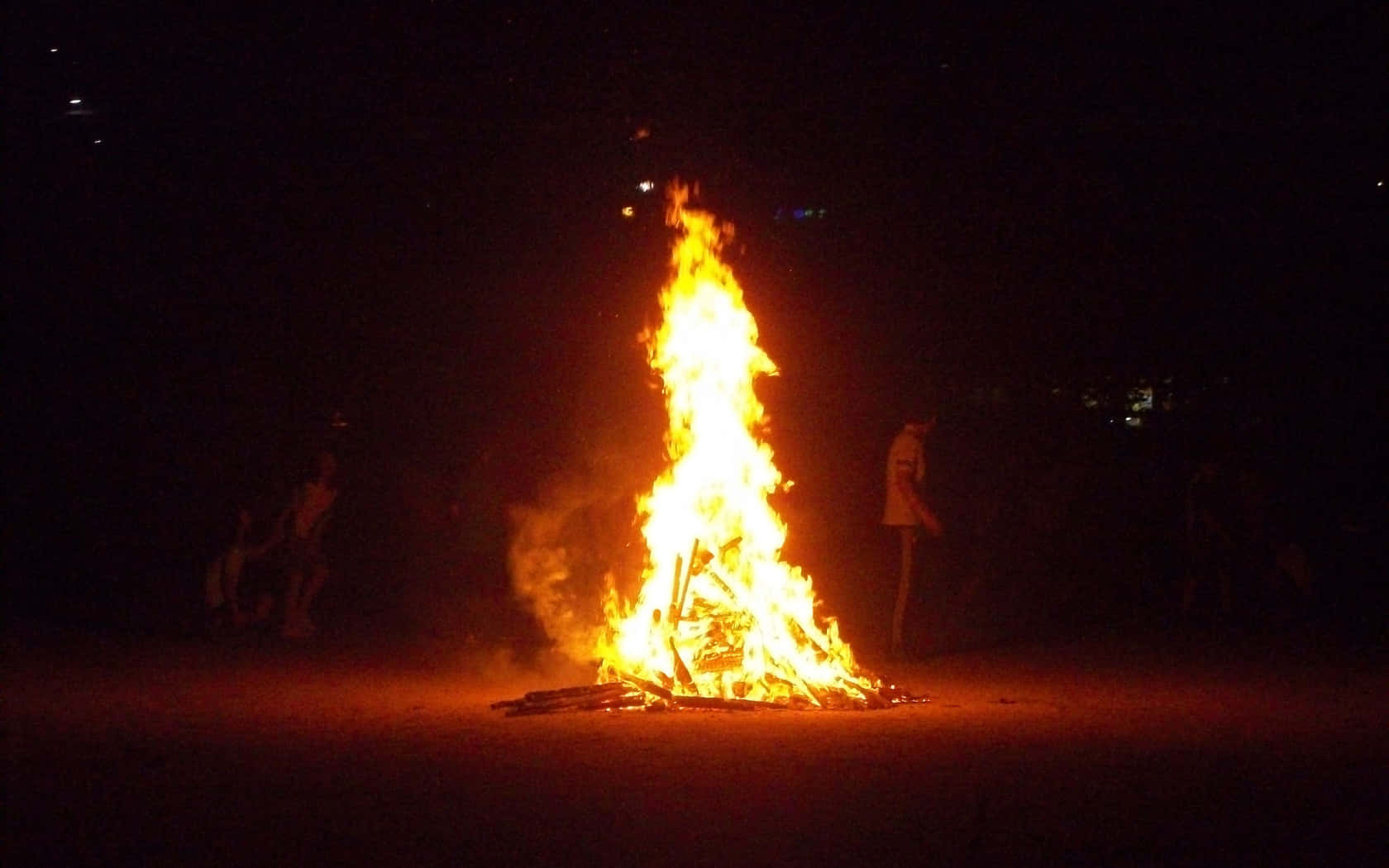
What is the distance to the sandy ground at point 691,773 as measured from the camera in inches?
266

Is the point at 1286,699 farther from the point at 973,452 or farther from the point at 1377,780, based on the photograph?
the point at 973,452

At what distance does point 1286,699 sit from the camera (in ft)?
36.8

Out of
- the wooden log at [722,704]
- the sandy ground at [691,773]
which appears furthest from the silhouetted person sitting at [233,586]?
the wooden log at [722,704]

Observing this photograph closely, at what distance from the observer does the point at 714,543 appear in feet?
39.3

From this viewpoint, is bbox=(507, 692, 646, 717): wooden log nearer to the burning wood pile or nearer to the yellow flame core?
the burning wood pile

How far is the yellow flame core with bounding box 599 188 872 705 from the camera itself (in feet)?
37.1

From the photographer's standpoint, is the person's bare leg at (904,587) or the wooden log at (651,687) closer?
the wooden log at (651,687)

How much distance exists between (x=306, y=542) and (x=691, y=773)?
26.5 ft

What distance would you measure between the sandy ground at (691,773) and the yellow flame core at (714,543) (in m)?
0.61

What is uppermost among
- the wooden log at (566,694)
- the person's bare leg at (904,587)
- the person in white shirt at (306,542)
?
the person in white shirt at (306,542)

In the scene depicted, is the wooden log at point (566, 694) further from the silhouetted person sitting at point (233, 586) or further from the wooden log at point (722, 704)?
the silhouetted person sitting at point (233, 586)

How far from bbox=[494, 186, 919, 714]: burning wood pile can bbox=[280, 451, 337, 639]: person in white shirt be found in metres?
4.08

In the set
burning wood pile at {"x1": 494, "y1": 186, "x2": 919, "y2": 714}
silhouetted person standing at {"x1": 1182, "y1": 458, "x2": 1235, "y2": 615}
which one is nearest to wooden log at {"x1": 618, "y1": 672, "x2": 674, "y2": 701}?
burning wood pile at {"x1": 494, "y1": 186, "x2": 919, "y2": 714}

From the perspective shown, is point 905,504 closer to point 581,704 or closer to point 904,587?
point 904,587
